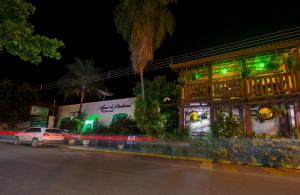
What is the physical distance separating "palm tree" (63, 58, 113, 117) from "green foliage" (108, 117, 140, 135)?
29.5 feet

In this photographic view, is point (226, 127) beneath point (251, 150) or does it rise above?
above

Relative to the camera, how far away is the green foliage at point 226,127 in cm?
1317

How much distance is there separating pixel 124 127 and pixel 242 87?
32.8 feet

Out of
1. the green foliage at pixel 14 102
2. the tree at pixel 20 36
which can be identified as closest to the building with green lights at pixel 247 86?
the tree at pixel 20 36

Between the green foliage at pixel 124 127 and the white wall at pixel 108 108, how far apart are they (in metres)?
1.28

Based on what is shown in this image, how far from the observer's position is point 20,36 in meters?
4.91

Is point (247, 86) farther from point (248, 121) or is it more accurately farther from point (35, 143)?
point (35, 143)

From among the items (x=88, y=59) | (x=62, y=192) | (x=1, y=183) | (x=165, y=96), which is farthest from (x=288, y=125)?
(x=88, y=59)

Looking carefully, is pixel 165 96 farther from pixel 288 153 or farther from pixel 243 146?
pixel 288 153

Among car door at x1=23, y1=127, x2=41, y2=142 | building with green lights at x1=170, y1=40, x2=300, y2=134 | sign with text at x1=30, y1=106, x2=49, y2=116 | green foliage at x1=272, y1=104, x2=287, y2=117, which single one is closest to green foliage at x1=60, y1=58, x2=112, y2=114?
sign with text at x1=30, y1=106, x2=49, y2=116

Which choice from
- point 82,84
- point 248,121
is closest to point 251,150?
point 248,121

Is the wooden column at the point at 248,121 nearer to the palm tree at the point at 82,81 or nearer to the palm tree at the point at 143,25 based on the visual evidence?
the palm tree at the point at 143,25

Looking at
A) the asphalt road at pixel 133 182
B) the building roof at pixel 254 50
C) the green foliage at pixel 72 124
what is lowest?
the asphalt road at pixel 133 182

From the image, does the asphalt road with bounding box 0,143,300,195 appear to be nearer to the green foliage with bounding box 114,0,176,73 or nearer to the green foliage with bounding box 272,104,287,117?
the green foliage with bounding box 272,104,287,117
